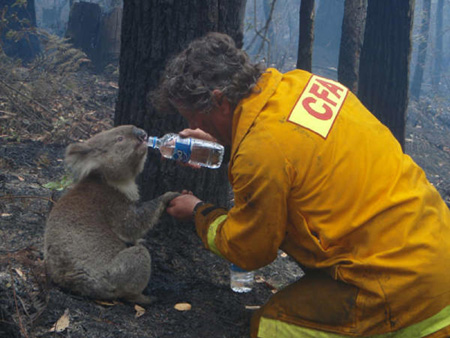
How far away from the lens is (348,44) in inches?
330

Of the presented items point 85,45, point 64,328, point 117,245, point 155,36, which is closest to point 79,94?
point 85,45

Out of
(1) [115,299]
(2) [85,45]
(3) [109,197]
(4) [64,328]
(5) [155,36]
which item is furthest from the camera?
(2) [85,45]

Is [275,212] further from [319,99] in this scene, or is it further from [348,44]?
[348,44]

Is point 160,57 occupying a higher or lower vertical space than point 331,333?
higher

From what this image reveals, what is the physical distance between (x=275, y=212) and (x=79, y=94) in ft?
23.9

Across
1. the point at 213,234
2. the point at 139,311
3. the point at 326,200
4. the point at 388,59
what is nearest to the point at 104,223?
the point at 139,311

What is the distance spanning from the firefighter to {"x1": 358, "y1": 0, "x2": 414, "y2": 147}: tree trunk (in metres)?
4.09

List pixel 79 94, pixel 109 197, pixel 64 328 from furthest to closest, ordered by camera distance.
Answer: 1. pixel 79 94
2. pixel 109 197
3. pixel 64 328

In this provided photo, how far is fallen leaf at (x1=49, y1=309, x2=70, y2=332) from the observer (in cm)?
263

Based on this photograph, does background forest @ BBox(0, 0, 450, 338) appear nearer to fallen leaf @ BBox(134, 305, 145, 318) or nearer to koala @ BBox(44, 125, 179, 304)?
fallen leaf @ BBox(134, 305, 145, 318)

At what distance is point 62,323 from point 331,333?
1.50 metres

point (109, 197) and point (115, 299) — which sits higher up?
point (109, 197)

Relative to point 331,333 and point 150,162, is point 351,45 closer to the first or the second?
point 150,162

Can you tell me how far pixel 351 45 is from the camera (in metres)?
8.36
